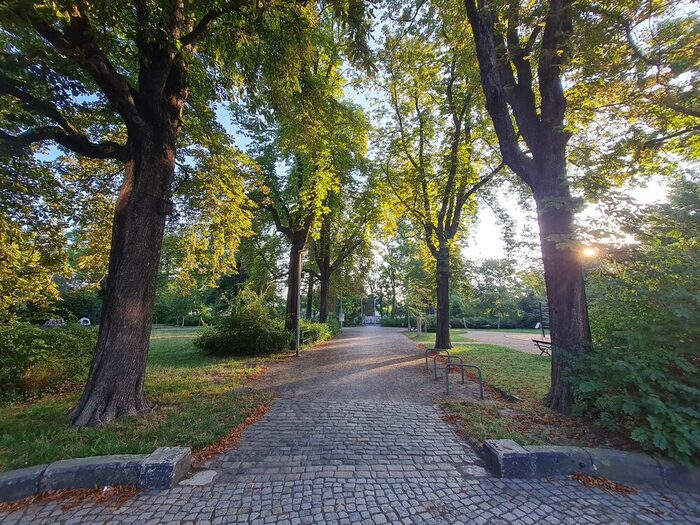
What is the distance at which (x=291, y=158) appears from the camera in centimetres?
1609

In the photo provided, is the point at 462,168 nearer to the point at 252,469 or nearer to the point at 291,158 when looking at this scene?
the point at 291,158

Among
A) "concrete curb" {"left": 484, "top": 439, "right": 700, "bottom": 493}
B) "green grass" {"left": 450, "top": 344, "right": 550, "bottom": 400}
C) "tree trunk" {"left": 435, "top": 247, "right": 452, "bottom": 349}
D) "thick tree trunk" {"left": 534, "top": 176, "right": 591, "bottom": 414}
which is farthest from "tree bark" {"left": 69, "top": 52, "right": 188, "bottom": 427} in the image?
"tree trunk" {"left": 435, "top": 247, "right": 452, "bottom": 349}

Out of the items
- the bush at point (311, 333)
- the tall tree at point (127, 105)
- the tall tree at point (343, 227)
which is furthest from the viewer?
the tall tree at point (343, 227)

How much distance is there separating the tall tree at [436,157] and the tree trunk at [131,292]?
30.3 ft

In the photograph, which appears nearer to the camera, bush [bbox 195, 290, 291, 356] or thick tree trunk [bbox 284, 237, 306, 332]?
bush [bbox 195, 290, 291, 356]

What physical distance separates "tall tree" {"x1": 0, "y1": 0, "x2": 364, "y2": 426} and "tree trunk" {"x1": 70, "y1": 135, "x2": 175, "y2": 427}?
1 cm

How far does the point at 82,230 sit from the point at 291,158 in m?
9.50

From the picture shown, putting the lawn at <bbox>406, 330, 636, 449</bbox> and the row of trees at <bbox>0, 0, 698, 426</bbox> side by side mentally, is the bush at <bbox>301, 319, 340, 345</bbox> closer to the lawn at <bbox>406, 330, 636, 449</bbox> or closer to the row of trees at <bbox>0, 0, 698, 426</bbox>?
the row of trees at <bbox>0, 0, 698, 426</bbox>

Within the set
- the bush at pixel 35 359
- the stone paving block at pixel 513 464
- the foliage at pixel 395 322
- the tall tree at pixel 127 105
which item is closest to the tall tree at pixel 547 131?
the stone paving block at pixel 513 464

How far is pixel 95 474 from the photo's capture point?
321 cm

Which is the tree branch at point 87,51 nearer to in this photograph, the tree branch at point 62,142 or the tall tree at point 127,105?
the tall tree at point 127,105

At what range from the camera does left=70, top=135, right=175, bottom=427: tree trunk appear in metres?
4.82

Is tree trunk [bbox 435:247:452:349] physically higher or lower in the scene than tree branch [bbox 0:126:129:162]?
lower

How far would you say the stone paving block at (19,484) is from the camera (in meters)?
2.99
